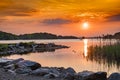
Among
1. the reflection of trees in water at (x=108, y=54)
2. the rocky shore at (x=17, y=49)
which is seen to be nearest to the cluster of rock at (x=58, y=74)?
the reflection of trees in water at (x=108, y=54)

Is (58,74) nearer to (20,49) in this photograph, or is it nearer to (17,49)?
(17,49)

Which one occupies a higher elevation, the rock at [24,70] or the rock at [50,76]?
the rock at [24,70]

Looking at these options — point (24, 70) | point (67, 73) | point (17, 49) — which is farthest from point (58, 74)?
point (17, 49)

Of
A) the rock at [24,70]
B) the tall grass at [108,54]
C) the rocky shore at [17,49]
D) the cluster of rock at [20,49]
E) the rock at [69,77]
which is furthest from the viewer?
the cluster of rock at [20,49]

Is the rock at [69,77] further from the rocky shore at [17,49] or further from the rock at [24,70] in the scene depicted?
the rocky shore at [17,49]

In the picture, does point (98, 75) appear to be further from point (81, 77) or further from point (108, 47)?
point (108, 47)

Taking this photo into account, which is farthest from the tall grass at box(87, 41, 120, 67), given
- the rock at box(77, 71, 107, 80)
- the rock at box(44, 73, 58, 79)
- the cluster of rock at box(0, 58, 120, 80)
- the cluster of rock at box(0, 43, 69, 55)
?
the cluster of rock at box(0, 43, 69, 55)

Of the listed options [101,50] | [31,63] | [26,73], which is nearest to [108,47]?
[101,50]

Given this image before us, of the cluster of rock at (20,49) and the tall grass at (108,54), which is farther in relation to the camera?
the cluster of rock at (20,49)

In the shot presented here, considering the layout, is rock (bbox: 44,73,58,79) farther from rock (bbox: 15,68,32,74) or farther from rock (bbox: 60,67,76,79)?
rock (bbox: 15,68,32,74)

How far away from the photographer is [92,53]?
102ft

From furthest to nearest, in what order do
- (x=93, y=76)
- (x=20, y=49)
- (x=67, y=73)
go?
(x=20, y=49), (x=67, y=73), (x=93, y=76)

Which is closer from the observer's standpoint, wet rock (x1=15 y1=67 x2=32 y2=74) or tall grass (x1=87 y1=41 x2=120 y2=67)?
wet rock (x1=15 y1=67 x2=32 y2=74)

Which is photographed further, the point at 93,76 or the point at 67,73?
the point at 67,73
